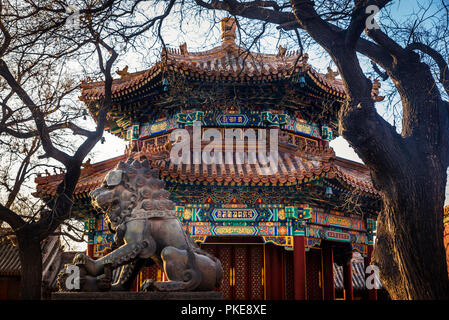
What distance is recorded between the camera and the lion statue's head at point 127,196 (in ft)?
12.7

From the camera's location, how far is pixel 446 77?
4809 mm

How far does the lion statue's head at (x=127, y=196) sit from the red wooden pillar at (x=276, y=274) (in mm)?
6200

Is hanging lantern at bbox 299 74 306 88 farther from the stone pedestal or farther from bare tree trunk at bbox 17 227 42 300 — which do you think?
the stone pedestal

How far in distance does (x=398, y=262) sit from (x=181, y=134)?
6.46m

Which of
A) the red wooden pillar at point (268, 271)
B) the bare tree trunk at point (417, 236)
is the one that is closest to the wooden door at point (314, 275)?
the red wooden pillar at point (268, 271)

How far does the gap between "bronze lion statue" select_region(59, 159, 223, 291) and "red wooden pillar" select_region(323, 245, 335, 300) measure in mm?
7081

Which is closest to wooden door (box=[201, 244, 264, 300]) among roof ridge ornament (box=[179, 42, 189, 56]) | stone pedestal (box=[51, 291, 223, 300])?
roof ridge ornament (box=[179, 42, 189, 56])

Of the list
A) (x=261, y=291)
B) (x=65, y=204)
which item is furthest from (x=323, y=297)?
(x=65, y=204)

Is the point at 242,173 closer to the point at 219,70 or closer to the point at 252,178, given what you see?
the point at 252,178

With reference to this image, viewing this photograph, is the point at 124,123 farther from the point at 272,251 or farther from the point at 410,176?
the point at 410,176

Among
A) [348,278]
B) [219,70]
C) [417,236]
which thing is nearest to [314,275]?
[348,278]

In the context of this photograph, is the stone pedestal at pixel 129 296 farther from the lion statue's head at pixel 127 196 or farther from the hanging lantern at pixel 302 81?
the hanging lantern at pixel 302 81

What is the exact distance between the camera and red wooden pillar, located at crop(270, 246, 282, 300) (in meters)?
9.48

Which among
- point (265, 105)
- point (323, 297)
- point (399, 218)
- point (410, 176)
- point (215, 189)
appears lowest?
point (323, 297)
